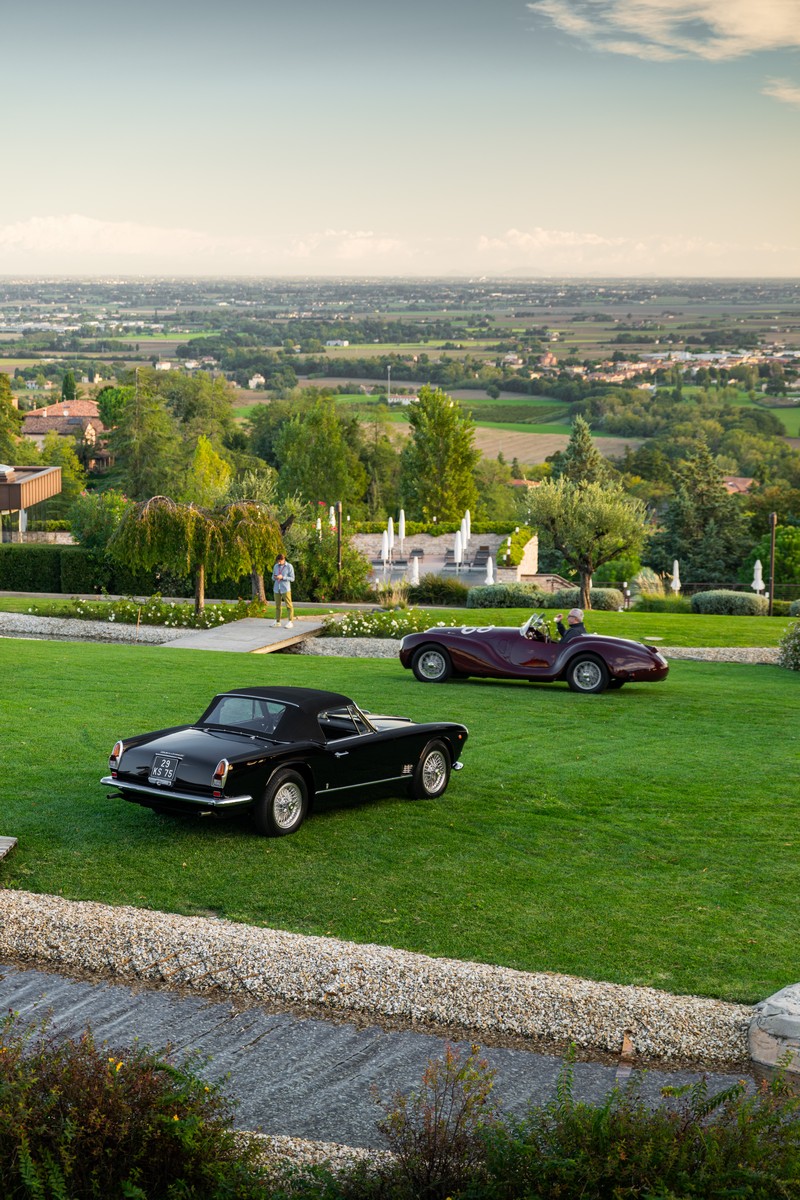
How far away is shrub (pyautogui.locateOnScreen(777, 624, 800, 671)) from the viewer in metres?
22.2

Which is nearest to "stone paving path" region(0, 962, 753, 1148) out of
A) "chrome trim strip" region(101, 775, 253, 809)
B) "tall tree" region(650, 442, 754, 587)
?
"chrome trim strip" region(101, 775, 253, 809)

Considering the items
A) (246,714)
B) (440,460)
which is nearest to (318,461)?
(440,460)

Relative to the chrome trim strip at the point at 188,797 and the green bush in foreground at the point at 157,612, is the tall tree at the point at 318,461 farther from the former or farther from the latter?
the chrome trim strip at the point at 188,797

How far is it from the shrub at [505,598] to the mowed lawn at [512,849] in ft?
58.8

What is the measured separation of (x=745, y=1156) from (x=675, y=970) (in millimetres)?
2935

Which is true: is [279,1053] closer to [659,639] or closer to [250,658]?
[250,658]

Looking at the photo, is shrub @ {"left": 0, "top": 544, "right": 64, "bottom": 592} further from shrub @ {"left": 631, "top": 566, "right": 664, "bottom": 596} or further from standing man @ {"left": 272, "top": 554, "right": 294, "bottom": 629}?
shrub @ {"left": 631, "top": 566, "right": 664, "bottom": 596}

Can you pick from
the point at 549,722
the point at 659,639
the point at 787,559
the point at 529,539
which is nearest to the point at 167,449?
the point at 529,539

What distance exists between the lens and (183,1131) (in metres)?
5.43

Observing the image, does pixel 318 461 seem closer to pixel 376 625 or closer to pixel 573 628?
pixel 376 625

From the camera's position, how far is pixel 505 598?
114ft

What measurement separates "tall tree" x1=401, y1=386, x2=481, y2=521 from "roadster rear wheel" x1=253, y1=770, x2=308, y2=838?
78317 mm

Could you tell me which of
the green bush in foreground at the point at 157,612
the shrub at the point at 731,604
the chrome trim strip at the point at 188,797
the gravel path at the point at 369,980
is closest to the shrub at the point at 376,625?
the green bush in foreground at the point at 157,612

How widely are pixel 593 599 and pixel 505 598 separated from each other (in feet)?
12.6
